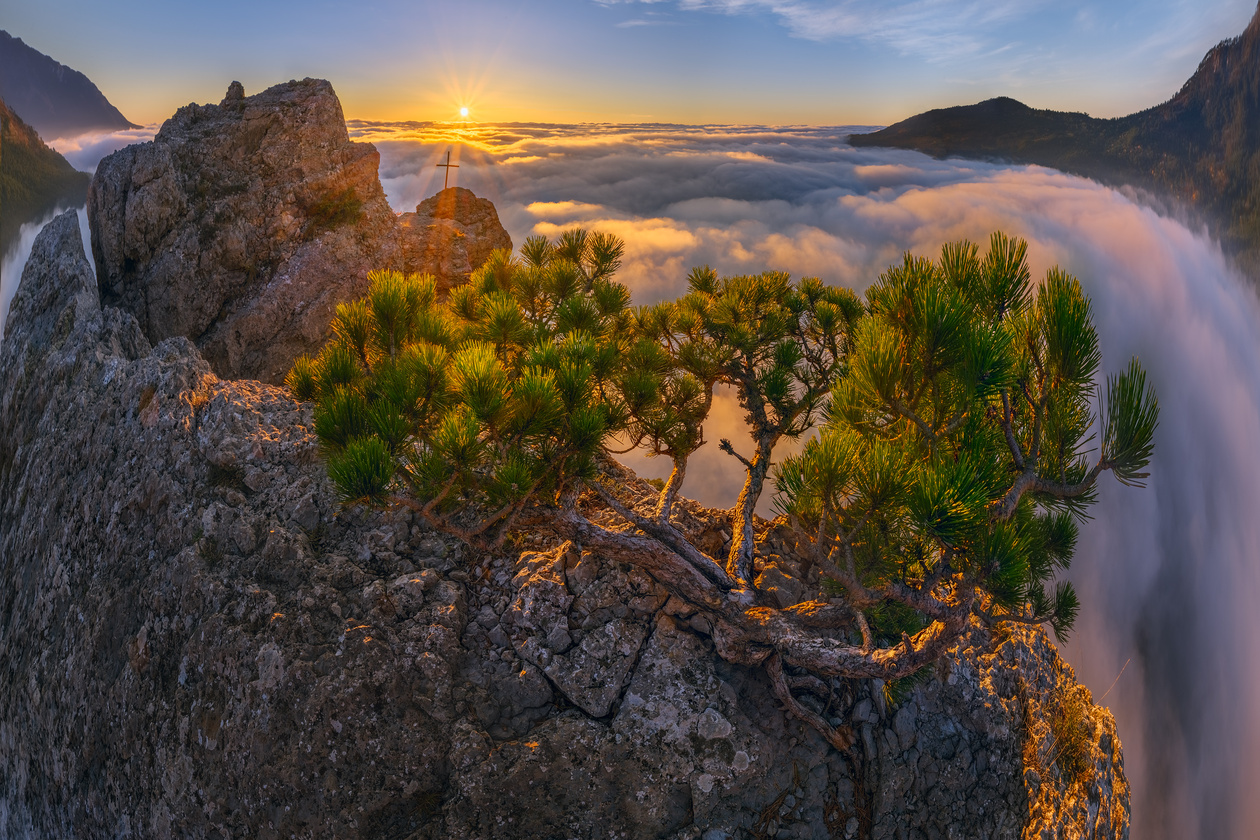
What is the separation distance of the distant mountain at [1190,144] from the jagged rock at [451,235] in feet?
121

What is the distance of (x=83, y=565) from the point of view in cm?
687

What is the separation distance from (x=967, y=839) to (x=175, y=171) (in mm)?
15743

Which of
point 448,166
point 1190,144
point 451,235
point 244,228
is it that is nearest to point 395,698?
point 244,228

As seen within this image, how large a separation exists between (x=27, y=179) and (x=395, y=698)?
48764 millimetres

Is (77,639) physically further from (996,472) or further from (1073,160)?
(1073,160)

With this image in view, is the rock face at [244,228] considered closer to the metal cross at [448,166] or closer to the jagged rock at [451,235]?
the jagged rock at [451,235]

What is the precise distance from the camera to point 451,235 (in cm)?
1420

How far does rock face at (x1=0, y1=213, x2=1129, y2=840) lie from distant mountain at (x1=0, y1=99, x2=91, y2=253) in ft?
124

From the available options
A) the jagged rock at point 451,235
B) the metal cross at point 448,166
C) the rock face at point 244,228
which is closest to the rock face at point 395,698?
the rock face at point 244,228

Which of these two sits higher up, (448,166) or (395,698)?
(448,166)

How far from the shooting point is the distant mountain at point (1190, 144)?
29953 mm

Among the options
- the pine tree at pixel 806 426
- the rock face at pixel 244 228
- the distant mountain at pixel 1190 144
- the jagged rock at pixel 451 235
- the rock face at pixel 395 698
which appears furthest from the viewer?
the distant mountain at pixel 1190 144

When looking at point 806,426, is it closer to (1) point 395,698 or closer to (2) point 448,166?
(1) point 395,698

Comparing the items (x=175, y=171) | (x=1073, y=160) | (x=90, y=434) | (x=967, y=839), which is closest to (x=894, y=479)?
(x=967, y=839)
